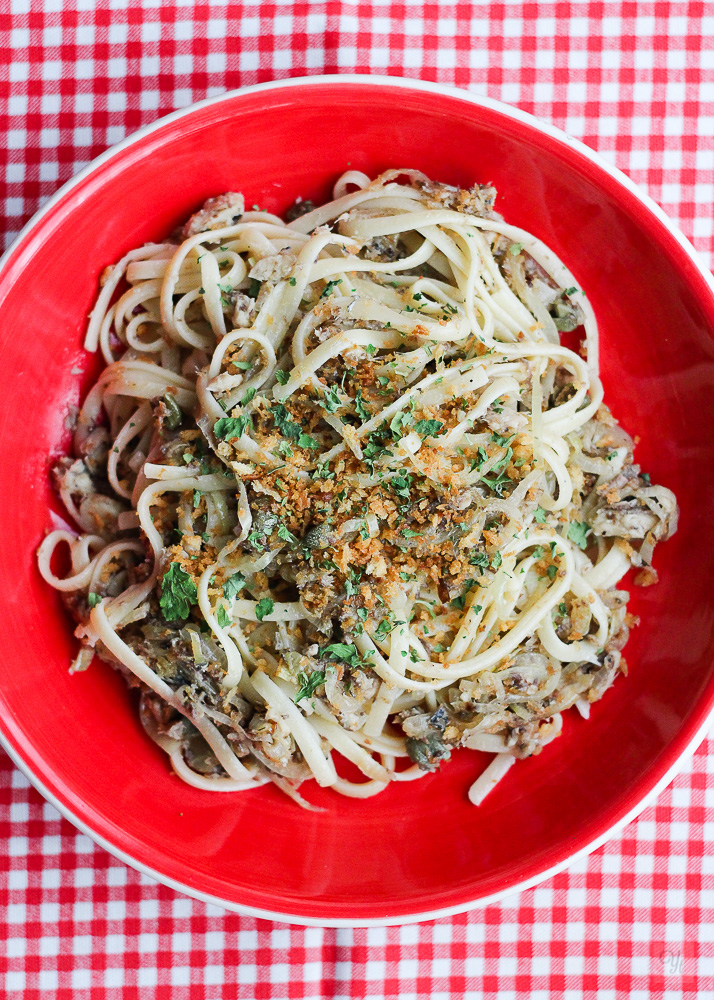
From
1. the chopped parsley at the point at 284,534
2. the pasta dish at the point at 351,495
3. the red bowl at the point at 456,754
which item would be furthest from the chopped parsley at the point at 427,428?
the red bowl at the point at 456,754

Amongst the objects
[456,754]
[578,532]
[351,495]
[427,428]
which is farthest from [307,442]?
[456,754]

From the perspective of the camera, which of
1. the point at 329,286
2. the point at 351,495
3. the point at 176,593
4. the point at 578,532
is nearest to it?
the point at 351,495

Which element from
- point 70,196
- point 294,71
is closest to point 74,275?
point 70,196

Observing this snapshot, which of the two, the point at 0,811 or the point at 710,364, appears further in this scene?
the point at 0,811

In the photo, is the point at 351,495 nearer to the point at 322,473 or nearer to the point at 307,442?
the point at 322,473

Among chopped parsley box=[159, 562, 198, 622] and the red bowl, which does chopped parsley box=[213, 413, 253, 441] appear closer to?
chopped parsley box=[159, 562, 198, 622]

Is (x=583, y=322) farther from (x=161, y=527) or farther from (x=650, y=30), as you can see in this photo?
(x=161, y=527)
